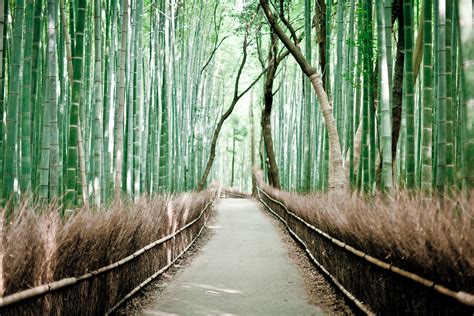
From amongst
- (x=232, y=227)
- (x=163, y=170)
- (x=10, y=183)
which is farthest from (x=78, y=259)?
(x=232, y=227)

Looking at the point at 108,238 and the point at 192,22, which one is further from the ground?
the point at 192,22

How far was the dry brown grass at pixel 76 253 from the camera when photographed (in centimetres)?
247

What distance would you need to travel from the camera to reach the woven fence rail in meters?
2.24

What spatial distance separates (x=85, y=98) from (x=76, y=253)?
3990 millimetres

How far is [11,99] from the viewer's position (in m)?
4.00

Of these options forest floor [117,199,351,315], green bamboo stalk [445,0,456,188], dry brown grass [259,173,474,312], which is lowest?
forest floor [117,199,351,315]

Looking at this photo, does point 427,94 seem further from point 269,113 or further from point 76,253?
point 269,113

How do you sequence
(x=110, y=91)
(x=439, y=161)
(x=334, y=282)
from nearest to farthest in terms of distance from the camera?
(x=439, y=161), (x=334, y=282), (x=110, y=91)

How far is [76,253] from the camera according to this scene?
311cm

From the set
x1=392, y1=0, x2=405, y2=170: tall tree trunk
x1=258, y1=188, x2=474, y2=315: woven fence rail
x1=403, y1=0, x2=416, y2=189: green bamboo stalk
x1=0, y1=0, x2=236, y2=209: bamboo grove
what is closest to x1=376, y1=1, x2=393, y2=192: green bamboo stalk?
x1=403, y1=0, x2=416, y2=189: green bamboo stalk

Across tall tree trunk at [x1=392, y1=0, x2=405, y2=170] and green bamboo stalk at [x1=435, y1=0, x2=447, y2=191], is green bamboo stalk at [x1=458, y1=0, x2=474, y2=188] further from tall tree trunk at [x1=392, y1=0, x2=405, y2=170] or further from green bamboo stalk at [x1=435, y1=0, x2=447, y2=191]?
tall tree trunk at [x1=392, y1=0, x2=405, y2=170]

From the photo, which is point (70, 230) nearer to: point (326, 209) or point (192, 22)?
point (326, 209)

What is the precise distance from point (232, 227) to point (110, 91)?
4.93 meters

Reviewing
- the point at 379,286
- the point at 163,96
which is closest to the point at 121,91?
the point at 163,96
